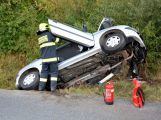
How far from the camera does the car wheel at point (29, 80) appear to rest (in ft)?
32.8

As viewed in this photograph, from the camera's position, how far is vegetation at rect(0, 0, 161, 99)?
35.9 feet

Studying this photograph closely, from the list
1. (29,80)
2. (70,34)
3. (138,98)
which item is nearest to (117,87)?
(138,98)

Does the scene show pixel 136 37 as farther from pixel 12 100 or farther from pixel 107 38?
pixel 12 100

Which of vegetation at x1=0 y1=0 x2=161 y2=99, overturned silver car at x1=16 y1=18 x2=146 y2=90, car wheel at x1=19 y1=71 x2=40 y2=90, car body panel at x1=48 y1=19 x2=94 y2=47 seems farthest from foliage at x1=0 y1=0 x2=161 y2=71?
car wheel at x1=19 y1=71 x2=40 y2=90

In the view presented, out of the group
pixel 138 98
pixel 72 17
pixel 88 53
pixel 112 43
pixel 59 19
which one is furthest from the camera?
pixel 59 19

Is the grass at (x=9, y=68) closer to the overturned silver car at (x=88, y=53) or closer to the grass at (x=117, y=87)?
the grass at (x=117, y=87)

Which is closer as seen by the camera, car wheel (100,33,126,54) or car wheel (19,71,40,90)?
car wheel (100,33,126,54)

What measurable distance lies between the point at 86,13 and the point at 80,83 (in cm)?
395

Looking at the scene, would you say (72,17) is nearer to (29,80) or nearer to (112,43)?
(29,80)

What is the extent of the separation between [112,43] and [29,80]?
230cm

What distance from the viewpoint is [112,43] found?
9.55m

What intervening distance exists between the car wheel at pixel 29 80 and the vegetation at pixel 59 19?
66 centimetres

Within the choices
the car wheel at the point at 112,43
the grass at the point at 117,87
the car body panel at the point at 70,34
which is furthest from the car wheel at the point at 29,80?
the car wheel at the point at 112,43

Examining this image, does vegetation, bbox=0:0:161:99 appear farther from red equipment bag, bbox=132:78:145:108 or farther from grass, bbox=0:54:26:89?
red equipment bag, bbox=132:78:145:108
